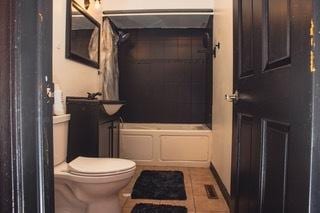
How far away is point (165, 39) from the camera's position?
14.7 feet

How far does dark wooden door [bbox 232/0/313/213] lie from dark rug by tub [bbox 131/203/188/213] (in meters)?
0.86

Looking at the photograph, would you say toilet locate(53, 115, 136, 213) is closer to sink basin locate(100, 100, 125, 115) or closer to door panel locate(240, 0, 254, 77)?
sink basin locate(100, 100, 125, 115)

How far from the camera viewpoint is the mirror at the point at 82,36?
250 cm

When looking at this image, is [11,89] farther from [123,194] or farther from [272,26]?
[123,194]

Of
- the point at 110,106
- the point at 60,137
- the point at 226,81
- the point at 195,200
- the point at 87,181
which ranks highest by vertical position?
the point at 226,81

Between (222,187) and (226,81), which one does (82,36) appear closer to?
(226,81)

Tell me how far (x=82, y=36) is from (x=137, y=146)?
62.1 inches

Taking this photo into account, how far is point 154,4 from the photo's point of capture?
138 inches

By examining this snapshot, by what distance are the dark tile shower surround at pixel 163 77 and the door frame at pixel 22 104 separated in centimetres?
377

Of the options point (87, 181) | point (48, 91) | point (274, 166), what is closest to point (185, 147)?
point (87, 181)

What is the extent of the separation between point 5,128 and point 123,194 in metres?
2.06

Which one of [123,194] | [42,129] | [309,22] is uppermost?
[309,22]

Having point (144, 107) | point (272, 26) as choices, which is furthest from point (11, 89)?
point (144, 107)

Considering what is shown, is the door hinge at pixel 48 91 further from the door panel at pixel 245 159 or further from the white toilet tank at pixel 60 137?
the white toilet tank at pixel 60 137
